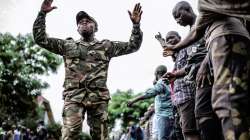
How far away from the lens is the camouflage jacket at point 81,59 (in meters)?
5.79

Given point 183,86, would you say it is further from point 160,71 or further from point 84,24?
point 160,71

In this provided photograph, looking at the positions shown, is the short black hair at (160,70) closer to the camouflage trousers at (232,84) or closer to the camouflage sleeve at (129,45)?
the camouflage sleeve at (129,45)

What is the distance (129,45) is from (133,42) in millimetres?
75

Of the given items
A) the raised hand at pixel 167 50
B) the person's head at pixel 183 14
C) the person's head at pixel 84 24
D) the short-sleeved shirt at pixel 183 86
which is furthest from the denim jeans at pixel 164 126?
the raised hand at pixel 167 50

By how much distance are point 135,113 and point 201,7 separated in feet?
190

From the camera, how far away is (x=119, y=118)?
64.8 metres

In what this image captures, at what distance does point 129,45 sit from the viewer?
617cm

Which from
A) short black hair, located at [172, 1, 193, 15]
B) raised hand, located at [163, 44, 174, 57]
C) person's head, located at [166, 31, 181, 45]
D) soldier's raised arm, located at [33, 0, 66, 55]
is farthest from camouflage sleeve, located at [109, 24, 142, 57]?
raised hand, located at [163, 44, 174, 57]

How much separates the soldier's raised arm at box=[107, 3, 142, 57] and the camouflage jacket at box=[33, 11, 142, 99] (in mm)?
52

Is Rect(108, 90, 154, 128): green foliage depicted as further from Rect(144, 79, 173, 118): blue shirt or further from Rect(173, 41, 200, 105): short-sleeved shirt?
Rect(173, 41, 200, 105): short-sleeved shirt

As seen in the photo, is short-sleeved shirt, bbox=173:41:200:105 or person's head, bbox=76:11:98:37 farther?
person's head, bbox=76:11:98:37

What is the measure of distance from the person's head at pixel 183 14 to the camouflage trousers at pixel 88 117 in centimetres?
161

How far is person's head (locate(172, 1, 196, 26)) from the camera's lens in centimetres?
503

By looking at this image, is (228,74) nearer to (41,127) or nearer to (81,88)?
(81,88)
